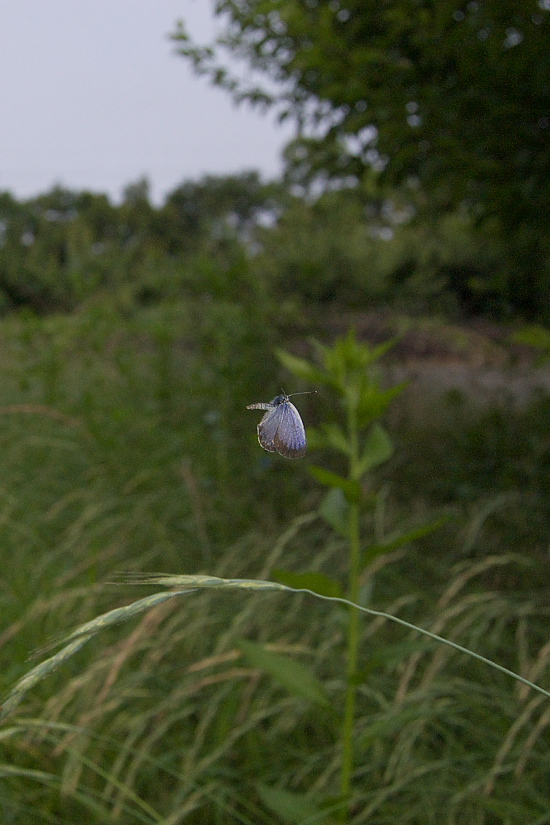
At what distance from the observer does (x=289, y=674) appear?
141cm

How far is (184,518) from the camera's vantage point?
10.7 ft

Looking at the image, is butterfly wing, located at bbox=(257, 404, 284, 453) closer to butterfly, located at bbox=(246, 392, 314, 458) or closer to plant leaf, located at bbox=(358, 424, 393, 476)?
butterfly, located at bbox=(246, 392, 314, 458)

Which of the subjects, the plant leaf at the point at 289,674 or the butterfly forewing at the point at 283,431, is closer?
the butterfly forewing at the point at 283,431

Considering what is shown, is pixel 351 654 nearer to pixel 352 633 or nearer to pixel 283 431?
pixel 352 633

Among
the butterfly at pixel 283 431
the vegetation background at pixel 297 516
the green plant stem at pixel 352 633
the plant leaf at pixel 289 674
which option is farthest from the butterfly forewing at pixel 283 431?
the plant leaf at pixel 289 674

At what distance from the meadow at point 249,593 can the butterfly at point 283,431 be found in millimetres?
380

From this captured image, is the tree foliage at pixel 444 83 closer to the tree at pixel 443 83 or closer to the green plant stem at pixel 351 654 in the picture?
the tree at pixel 443 83

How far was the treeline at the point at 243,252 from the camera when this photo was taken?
4117 mm

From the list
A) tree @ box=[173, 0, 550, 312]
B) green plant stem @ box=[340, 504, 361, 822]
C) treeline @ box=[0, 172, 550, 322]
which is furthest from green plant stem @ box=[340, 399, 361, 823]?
treeline @ box=[0, 172, 550, 322]

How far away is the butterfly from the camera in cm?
43

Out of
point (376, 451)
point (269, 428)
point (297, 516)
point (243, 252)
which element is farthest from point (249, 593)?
point (269, 428)

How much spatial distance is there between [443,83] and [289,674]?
2113mm

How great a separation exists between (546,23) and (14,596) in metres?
2.46

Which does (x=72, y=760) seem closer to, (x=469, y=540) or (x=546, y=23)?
(x=469, y=540)
